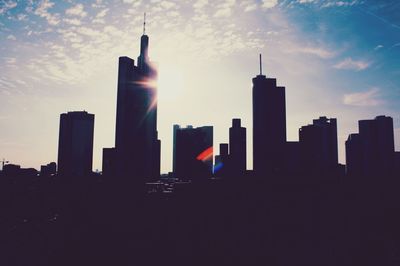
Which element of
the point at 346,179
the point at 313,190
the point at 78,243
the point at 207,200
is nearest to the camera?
the point at 78,243

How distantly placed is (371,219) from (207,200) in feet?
211

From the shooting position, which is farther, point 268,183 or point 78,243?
point 268,183

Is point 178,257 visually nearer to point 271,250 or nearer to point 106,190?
point 271,250

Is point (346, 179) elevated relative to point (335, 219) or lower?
elevated

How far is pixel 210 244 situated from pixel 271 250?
19069mm

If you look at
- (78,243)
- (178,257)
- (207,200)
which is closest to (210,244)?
(178,257)

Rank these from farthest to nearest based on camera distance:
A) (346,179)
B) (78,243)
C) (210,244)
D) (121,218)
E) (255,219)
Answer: (346,179) → (255,219) → (121,218) → (210,244) → (78,243)

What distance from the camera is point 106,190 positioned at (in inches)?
5842

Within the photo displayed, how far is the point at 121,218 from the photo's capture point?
372 feet

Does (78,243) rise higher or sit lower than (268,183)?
lower

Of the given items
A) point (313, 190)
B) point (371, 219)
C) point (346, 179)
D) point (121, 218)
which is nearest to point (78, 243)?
point (121, 218)

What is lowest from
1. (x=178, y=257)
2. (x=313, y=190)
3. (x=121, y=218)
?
(x=178, y=257)

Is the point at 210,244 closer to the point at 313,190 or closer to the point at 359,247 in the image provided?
the point at 359,247

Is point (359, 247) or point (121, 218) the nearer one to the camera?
point (359, 247)
